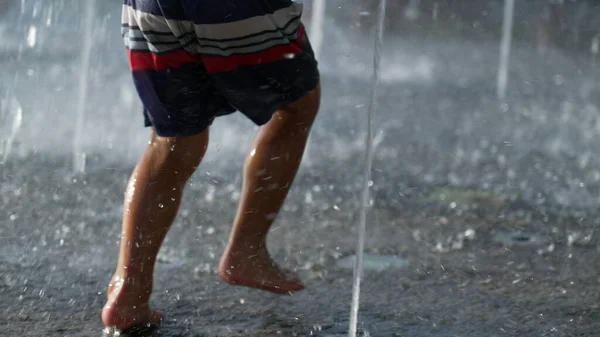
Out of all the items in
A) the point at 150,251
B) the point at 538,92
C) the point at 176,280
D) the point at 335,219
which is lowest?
the point at 538,92

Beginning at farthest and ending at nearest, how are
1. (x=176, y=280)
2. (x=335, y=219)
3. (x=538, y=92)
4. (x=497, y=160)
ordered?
1. (x=538, y=92)
2. (x=497, y=160)
3. (x=335, y=219)
4. (x=176, y=280)

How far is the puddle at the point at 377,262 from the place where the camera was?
101 inches

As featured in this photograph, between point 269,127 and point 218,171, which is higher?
point 269,127

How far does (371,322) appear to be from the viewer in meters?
2.14

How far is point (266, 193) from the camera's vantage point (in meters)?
2.25

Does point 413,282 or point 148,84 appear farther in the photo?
point 413,282

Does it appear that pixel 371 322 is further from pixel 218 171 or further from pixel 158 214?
pixel 218 171

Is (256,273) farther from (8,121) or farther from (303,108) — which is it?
(8,121)

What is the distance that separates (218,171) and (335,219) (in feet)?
2.50

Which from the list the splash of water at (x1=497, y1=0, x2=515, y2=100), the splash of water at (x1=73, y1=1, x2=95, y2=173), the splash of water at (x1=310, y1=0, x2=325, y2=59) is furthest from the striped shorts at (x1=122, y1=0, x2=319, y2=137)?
the splash of water at (x1=310, y1=0, x2=325, y2=59)

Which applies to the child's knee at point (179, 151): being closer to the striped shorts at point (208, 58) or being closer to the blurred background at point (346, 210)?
the striped shorts at point (208, 58)

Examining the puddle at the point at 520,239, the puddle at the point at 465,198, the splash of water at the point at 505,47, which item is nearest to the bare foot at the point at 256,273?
the puddle at the point at 520,239

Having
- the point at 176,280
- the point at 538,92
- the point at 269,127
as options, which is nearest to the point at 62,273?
the point at 176,280

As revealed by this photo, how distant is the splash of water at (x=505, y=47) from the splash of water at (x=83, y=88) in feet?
8.20
